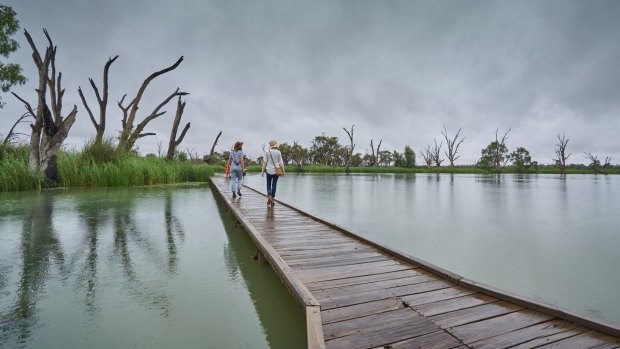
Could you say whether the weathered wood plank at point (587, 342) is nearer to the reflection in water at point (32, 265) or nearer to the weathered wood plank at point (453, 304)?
the weathered wood plank at point (453, 304)

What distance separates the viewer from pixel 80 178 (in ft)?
43.3

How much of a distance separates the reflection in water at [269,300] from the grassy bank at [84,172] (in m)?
11.1

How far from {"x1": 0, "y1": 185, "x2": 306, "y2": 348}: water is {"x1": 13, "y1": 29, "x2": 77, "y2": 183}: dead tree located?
805cm

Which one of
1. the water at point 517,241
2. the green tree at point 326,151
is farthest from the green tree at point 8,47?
the green tree at point 326,151

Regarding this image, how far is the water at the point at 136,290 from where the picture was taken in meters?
2.37

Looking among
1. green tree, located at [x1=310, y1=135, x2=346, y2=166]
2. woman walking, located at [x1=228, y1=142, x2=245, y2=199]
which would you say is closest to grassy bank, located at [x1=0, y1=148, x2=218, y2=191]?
woman walking, located at [x1=228, y1=142, x2=245, y2=199]

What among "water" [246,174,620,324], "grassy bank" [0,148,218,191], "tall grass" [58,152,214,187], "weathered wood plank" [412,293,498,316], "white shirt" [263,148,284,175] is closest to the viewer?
"weathered wood plank" [412,293,498,316]

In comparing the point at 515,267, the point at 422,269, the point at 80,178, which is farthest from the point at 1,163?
the point at 515,267

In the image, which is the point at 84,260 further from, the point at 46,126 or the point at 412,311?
the point at 46,126

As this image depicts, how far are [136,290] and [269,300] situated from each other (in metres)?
1.39

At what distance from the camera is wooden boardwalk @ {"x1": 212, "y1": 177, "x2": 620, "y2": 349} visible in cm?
196

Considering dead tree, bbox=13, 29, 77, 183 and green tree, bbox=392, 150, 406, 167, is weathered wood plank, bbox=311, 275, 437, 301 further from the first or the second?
green tree, bbox=392, 150, 406, 167

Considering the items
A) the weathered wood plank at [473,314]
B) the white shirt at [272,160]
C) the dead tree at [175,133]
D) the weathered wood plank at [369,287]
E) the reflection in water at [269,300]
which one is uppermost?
the dead tree at [175,133]

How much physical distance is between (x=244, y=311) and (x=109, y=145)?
15.5 metres
